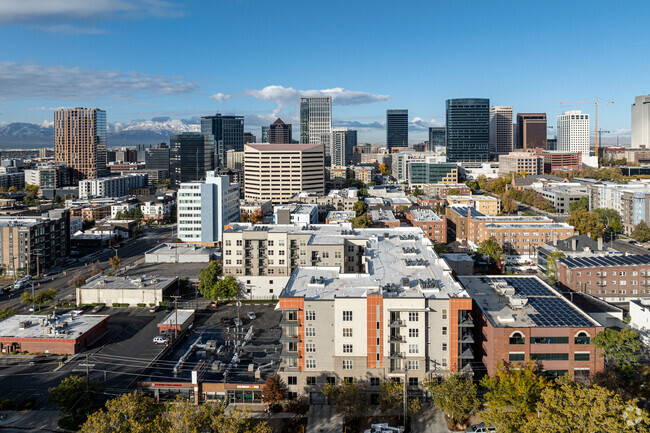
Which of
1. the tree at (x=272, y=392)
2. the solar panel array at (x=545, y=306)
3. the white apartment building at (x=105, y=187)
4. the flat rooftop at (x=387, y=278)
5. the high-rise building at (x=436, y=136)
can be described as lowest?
the tree at (x=272, y=392)

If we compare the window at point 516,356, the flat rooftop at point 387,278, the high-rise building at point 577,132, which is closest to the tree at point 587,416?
the window at point 516,356

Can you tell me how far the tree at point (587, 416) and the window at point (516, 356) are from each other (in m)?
5.58

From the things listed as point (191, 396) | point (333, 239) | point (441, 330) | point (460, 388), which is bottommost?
point (191, 396)

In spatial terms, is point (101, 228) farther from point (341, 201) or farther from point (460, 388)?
point (460, 388)

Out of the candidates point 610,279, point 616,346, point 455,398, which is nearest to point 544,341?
point 616,346

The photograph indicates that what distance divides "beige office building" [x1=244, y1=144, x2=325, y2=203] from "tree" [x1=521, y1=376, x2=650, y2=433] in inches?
2655

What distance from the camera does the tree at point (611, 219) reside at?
2329 inches

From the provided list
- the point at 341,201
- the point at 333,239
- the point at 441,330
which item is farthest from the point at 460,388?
the point at 341,201

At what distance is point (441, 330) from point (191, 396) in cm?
1145

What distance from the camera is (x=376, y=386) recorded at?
21453 mm

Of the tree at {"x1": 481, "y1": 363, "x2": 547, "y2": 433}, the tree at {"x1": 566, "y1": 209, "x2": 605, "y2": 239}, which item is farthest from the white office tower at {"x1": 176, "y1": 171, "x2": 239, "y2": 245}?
the tree at {"x1": 481, "y1": 363, "x2": 547, "y2": 433}

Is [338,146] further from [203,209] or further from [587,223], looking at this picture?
[587,223]

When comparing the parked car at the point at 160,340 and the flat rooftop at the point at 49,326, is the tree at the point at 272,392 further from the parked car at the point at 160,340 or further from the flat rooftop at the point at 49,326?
the flat rooftop at the point at 49,326

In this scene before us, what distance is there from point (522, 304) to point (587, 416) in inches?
362
